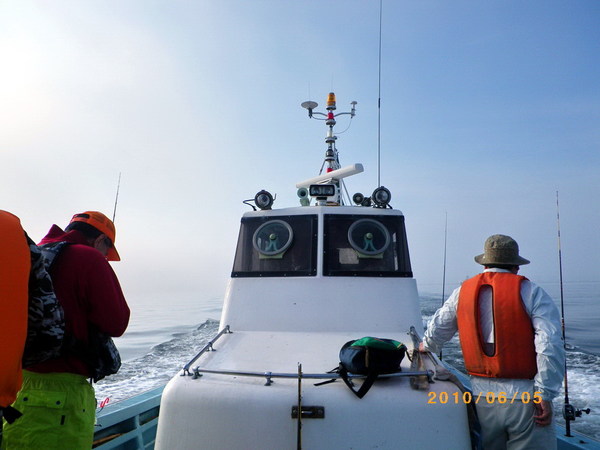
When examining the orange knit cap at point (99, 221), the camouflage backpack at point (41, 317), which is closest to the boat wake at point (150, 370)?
the orange knit cap at point (99, 221)

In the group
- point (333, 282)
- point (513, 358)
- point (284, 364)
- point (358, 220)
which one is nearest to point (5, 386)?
point (284, 364)

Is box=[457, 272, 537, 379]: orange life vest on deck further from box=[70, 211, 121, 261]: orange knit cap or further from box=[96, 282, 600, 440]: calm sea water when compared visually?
box=[96, 282, 600, 440]: calm sea water

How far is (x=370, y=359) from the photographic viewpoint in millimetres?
2387

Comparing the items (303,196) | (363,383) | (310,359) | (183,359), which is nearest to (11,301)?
(363,383)

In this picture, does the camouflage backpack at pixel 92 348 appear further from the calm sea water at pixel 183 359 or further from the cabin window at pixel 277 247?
the calm sea water at pixel 183 359

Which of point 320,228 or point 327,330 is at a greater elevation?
point 320,228

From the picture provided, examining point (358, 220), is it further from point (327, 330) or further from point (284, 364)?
point (284, 364)

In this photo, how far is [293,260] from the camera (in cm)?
430

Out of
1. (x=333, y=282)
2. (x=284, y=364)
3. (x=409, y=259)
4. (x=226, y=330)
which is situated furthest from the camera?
(x=409, y=259)

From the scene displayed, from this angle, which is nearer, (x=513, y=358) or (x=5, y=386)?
(x=5, y=386)

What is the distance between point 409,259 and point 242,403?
8.59 ft

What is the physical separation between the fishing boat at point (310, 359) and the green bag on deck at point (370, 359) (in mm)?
64

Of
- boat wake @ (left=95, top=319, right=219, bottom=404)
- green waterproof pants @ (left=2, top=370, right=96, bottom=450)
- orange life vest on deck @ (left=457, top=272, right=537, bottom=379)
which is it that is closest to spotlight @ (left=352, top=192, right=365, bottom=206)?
orange life vest on deck @ (left=457, top=272, right=537, bottom=379)

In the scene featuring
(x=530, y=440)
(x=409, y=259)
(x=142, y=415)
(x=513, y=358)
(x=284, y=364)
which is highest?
(x=409, y=259)
